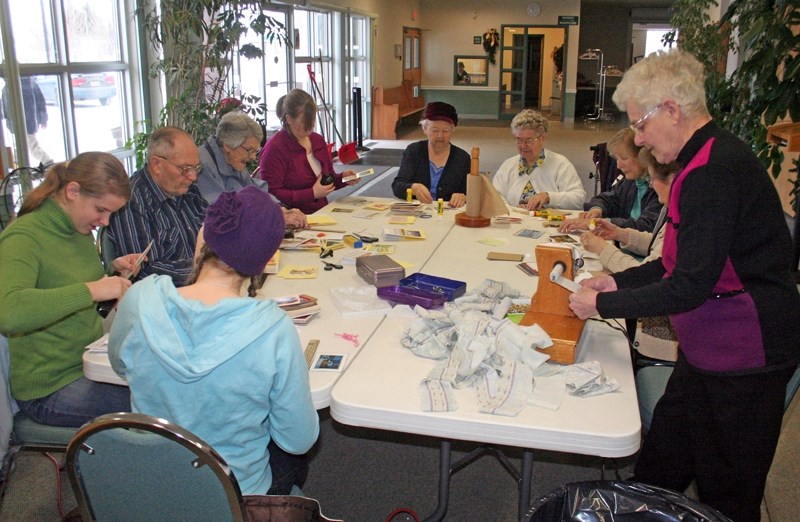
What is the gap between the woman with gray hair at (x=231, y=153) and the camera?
3.26m

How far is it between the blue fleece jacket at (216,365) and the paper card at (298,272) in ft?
3.74

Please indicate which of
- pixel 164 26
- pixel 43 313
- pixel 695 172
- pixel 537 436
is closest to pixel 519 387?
pixel 537 436

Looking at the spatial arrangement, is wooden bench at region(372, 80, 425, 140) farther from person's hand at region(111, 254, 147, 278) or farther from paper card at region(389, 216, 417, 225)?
person's hand at region(111, 254, 147, 278)

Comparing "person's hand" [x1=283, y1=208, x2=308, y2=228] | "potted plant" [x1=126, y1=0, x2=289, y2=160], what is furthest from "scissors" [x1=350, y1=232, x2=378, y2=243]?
"potted plant" [x1=126, y1=0, x2=289, y2=160]

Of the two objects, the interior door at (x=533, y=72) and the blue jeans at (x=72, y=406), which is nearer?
the blue jeans at (x=72, y=406)

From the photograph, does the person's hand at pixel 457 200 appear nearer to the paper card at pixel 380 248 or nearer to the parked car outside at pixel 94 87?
the paper card at pixel 380 248

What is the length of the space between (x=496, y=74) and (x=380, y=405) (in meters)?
16.2

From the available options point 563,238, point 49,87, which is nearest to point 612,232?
point 563,238

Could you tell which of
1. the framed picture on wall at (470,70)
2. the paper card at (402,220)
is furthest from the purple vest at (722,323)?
the framed picture on wall at (470,70)

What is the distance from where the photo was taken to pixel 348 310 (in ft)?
7.36

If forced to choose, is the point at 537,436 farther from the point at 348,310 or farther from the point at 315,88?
the point at 315,88

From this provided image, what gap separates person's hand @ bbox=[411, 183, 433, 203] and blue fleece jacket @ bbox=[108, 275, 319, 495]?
269 cm

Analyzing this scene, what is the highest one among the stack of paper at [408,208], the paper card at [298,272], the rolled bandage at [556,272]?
the rolled bandage at [556,272]

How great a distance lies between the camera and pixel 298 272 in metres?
2.67
